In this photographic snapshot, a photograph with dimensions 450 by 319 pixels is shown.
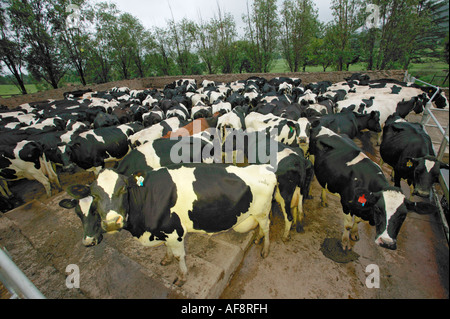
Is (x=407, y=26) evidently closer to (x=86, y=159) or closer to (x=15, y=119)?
(x=86, y=159)

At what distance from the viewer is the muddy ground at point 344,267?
125 inches

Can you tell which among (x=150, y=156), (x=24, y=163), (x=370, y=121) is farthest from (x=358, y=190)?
(x=24, y=163)

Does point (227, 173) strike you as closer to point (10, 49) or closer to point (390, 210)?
point (390, 210)

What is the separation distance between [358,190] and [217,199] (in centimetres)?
222

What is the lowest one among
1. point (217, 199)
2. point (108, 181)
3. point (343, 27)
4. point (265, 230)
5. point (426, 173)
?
point (265, 230)

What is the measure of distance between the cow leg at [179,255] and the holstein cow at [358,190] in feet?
9.26

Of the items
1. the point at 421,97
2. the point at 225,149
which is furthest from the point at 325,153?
the point at 421,97

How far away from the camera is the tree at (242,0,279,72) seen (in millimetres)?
27339

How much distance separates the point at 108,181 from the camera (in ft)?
8.84

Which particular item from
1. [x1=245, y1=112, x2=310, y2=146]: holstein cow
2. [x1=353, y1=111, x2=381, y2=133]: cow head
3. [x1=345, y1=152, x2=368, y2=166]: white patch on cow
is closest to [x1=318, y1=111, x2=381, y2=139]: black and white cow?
[x1=353, y1=111, x2=381, y2=133]: cow head

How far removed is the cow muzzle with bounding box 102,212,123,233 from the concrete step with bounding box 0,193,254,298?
114cm

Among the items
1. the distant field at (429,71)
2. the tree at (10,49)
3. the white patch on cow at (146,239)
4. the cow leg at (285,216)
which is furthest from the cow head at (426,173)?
the tree at (10,49)

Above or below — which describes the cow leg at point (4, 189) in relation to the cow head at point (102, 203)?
below

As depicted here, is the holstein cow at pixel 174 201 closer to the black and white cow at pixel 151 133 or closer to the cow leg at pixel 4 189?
the black and white cow at pixel 151 133
